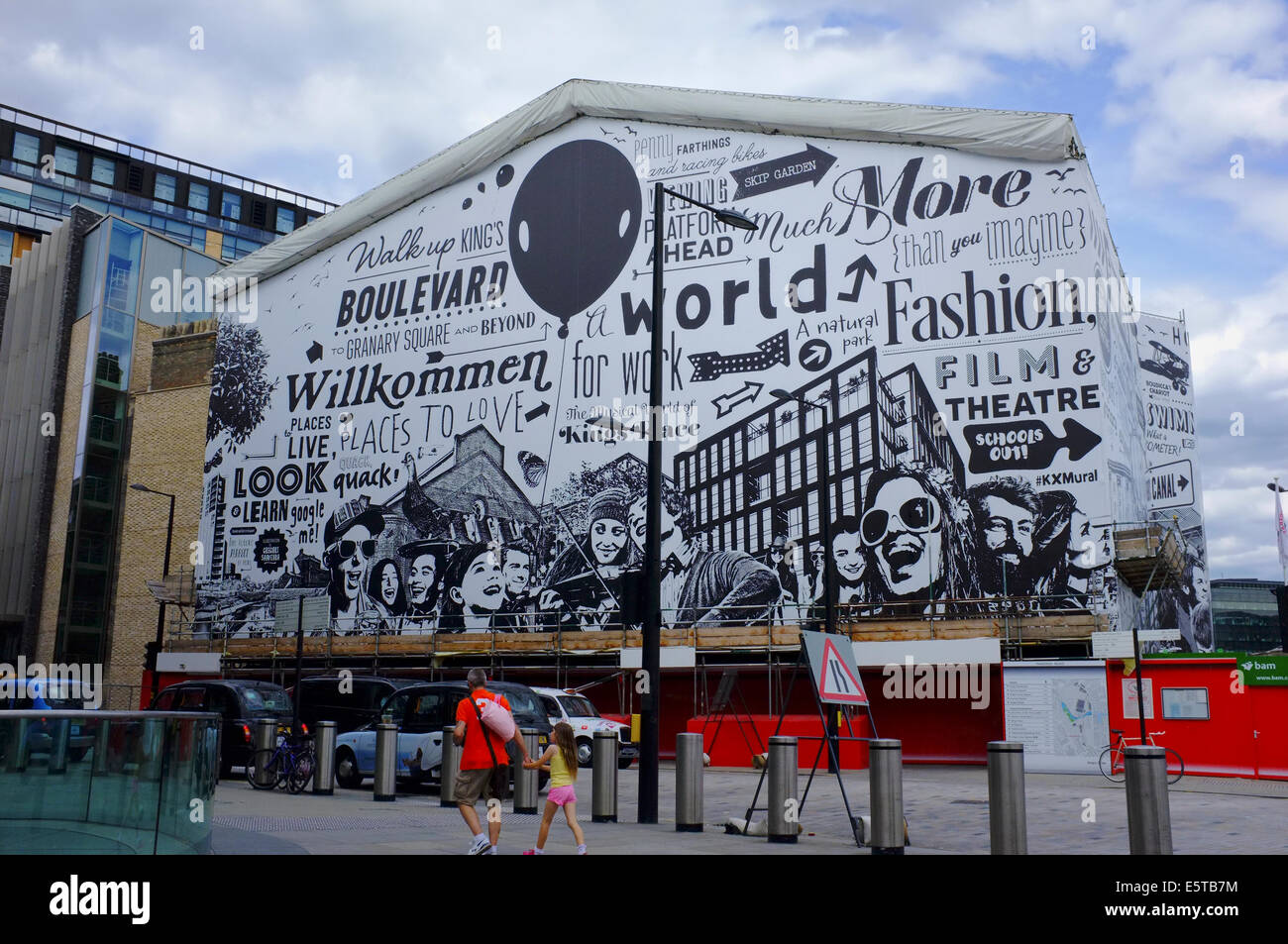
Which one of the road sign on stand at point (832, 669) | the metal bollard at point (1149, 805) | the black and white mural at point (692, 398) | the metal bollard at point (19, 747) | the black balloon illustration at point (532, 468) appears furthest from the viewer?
the black balloon illustration at point (532, 468)

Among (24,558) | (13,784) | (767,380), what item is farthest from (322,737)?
(24,558)

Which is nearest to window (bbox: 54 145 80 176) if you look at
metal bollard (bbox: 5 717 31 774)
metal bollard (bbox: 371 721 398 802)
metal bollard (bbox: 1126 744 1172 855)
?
metal bollard (bbox: 371 721 398 802)

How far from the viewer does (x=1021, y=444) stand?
2917 cm

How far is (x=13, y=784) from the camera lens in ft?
25.3

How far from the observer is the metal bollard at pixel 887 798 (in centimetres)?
1070

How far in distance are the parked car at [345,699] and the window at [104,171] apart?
66234 mm

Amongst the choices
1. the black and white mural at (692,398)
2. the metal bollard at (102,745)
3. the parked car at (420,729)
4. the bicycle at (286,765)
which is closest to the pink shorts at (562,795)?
the metal bollard at (102,745)

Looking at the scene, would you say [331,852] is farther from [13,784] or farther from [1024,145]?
[1024,145]

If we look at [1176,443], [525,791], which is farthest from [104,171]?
[525,791]

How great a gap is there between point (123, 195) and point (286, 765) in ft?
232

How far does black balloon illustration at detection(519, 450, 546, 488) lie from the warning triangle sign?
75.7 ft

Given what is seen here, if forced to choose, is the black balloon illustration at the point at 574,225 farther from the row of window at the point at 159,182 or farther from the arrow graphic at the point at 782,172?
the row of window at the point at 159,182

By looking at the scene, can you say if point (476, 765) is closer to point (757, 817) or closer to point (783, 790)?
point (783, 790)

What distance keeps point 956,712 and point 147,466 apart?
32.9 metres
